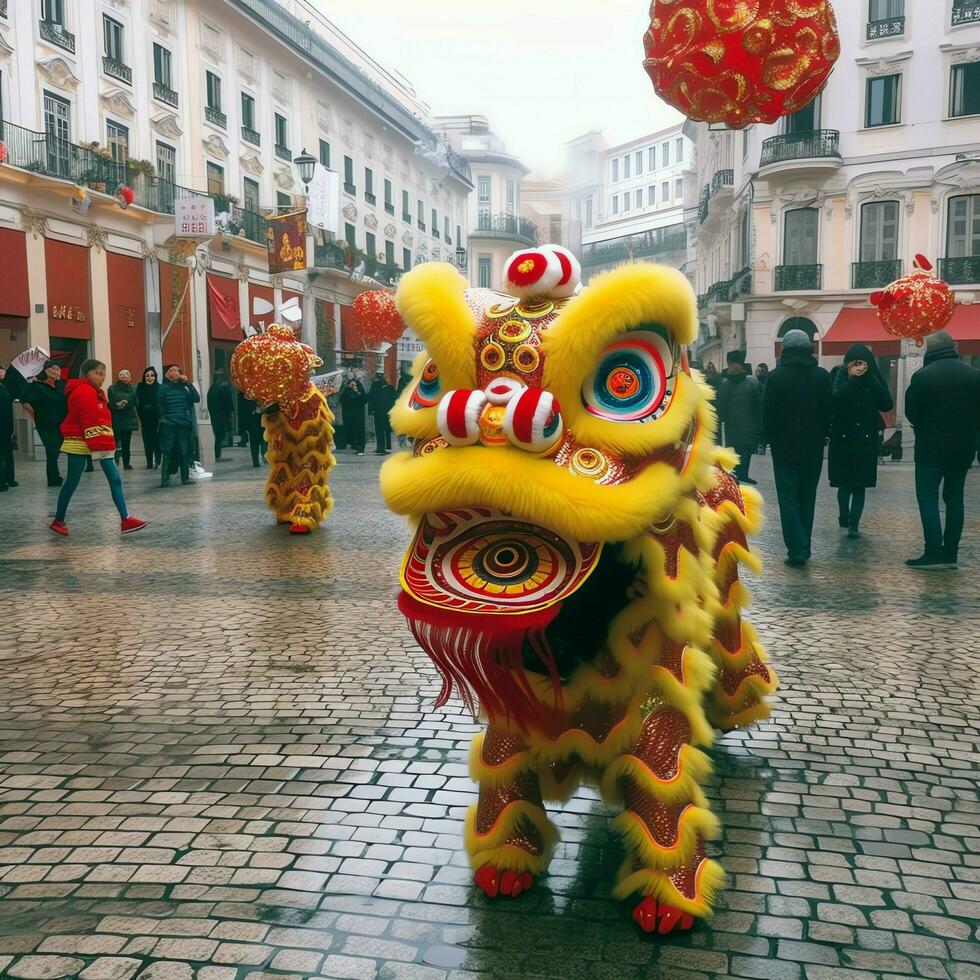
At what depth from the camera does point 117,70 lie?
24891mm

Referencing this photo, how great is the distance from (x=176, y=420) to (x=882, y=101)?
22759mm

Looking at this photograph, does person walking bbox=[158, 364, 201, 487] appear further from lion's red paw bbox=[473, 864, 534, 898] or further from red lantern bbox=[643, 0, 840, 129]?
lion's red paw bbox=[473, 864, 534, 898]

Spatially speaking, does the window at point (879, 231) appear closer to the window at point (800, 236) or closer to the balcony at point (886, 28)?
the window at point (800, 236)

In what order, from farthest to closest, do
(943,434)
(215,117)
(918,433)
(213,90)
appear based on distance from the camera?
(213,90) → (215,117) → (918,433) → (943,434)

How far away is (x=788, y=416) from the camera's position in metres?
7.80

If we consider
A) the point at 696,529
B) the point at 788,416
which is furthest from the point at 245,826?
the point at 788,416

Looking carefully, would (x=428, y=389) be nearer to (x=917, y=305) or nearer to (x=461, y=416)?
(x=461, y=416)

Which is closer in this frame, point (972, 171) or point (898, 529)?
point (898, 529)

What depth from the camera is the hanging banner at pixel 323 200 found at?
24.3m

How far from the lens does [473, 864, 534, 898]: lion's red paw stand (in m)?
2.75

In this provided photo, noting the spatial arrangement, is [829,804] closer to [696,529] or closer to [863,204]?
[696,529]

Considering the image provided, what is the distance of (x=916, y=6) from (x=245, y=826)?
99.4 feet

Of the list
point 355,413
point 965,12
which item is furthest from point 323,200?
point 965,12

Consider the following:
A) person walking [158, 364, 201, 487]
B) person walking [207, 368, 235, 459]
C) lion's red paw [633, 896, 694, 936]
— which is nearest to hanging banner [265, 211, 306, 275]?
person walking [207, 368, 235, 459]
